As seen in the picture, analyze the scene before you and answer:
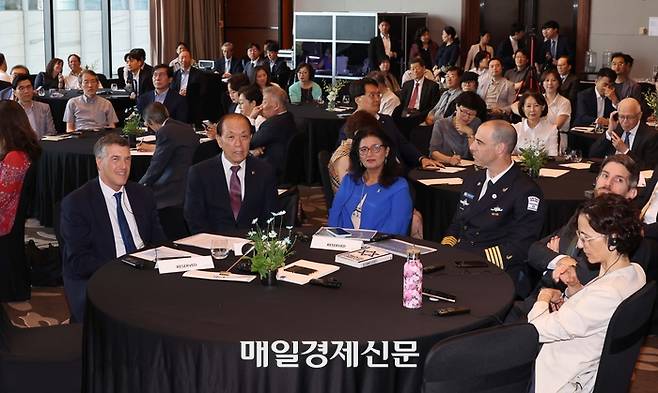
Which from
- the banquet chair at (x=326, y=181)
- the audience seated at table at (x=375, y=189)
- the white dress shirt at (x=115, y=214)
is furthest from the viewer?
the banquet chair at (x=326, y=181)

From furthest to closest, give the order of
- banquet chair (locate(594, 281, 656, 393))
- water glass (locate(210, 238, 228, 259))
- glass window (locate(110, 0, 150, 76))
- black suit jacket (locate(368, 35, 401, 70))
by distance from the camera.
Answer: glass window (locate(110, 0, 150, 76)) → black suit jacket (locate(368, 35, 401, 70)) → water glass (locate(210, 238, 228, 259)) → banquet chair (locate(594, 281, 656, 393))

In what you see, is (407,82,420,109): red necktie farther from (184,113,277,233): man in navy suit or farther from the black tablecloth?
(184,113,277,233): man in navy suit

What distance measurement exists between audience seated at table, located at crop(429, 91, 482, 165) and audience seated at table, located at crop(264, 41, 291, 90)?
8264mm

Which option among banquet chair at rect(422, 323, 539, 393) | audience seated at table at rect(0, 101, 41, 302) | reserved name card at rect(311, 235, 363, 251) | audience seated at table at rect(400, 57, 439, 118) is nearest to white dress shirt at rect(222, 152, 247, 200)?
reserved name card at rect(311, 235, 363, 251)

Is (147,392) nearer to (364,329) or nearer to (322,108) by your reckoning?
(364,329)

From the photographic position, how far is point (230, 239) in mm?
5027

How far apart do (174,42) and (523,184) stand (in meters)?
13.5

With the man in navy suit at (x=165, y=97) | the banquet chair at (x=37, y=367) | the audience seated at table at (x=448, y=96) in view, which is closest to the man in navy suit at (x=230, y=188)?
the banquet chair at (x=37, y=367)

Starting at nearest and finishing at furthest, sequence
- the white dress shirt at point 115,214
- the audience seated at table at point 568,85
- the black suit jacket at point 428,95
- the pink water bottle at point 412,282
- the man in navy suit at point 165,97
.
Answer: the pink water bottle at point 412,282, the white dress shirt at point 115,214, the man in navy suit at point 165,97, the black suit jacket at point 428,95, the audience seated at table at point 568,85

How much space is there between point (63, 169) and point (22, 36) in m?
8.08

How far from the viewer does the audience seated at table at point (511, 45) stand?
17.2m

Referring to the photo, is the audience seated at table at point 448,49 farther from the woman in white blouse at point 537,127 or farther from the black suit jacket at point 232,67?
the woman in white blouse at point 537,127

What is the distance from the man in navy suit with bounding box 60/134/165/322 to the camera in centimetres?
494

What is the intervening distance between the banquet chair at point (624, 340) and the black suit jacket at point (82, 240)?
2.52 m
